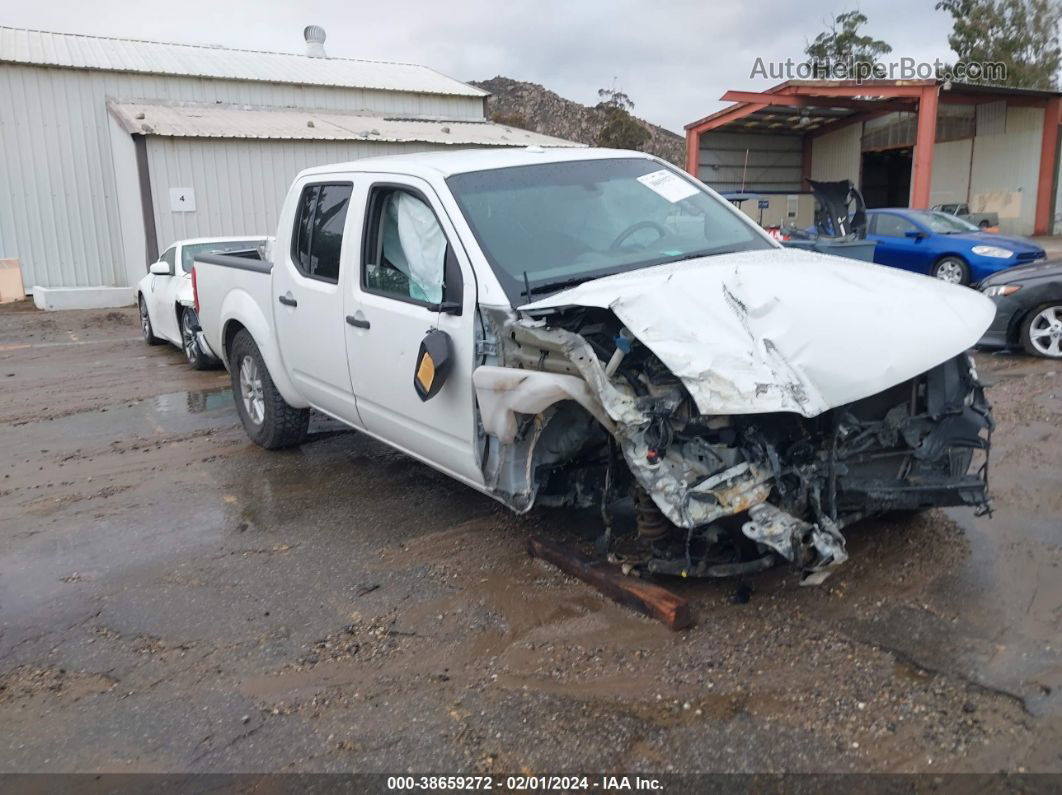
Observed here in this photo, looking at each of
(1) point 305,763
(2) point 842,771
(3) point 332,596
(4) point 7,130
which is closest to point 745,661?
(2) point 842,771

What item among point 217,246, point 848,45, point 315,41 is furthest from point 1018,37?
point 217,246

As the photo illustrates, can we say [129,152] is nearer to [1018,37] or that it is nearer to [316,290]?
[316,290]

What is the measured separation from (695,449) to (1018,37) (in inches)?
1756

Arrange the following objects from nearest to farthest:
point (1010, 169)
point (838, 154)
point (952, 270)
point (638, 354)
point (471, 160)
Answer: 1. point (638, 354)
2. point (471, 160)
3. point (952, 270)
4. point (1010, 169)
5. point (838, 154)

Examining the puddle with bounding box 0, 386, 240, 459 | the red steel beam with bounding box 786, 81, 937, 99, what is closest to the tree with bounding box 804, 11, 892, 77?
the red steel beam with bounding box 786, 81, 937, 99

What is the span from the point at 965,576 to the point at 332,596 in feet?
9.21

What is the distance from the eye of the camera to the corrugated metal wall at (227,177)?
17.6 m

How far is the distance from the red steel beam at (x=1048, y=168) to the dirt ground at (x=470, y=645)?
22.5m

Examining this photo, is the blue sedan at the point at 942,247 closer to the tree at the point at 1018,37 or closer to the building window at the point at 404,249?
the building window at the point at 404,249

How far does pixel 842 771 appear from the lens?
2719mm

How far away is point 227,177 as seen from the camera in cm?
1838

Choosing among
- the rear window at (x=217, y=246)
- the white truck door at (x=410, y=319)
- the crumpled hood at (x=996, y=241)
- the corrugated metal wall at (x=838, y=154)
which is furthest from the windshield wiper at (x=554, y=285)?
the corrugated metal wall at (x=838, y=154)

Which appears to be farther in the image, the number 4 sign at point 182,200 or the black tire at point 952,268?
the number 4 sign at point 182,200

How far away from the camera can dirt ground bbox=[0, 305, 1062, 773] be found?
2941mm
